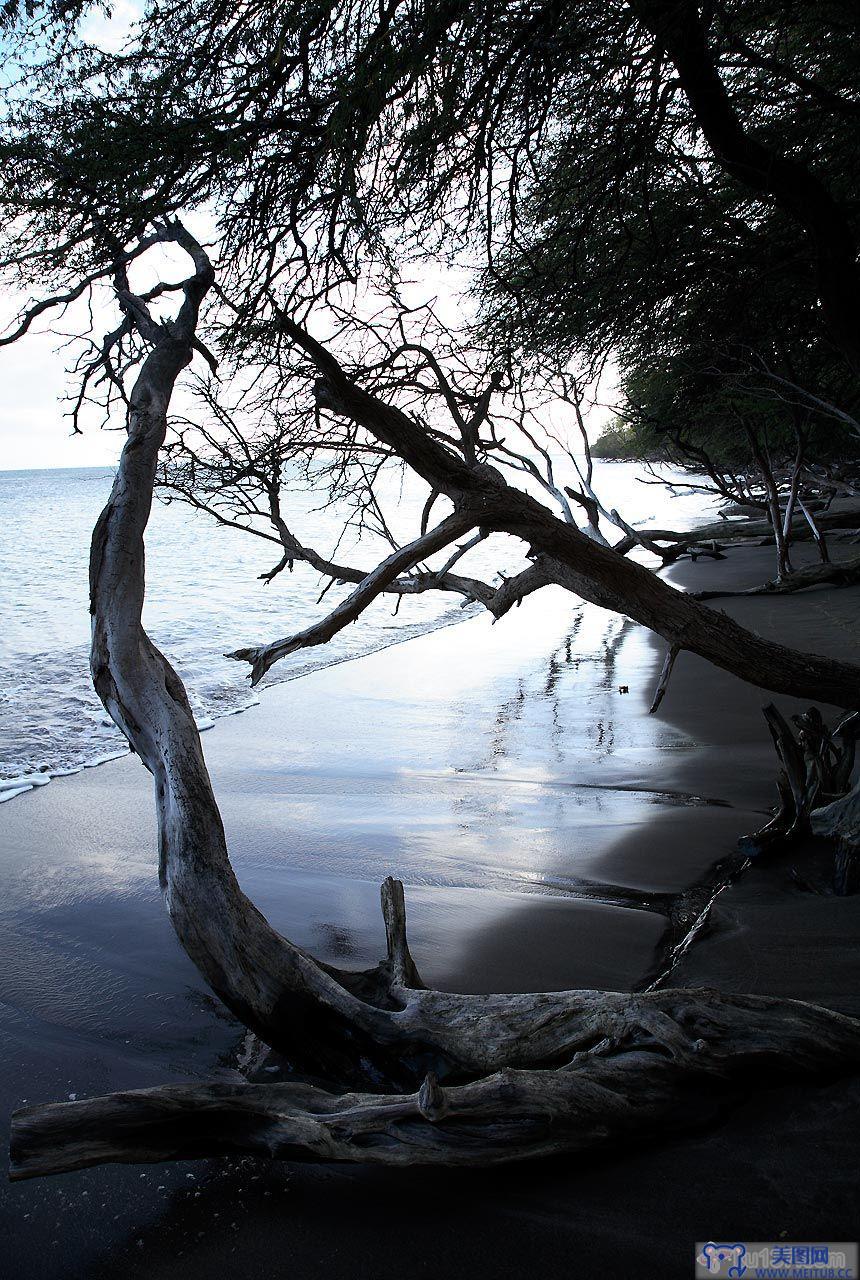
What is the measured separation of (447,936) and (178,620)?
1342 cm

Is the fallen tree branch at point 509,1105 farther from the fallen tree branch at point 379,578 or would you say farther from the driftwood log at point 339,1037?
the fallen tree branch at point 379,578

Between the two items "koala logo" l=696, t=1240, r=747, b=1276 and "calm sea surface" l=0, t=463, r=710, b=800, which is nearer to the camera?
"koala logo" l=696, t=1240, r=747, b=1276

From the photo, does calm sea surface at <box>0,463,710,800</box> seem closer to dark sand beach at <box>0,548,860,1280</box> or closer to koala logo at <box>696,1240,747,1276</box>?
dark sand beach at <box>0,548,860,1280</box>

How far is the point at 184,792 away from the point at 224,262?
208cm

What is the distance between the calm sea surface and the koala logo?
182 inches

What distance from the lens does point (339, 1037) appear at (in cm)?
290

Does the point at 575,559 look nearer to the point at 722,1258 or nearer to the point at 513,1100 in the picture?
the point at 513,1100

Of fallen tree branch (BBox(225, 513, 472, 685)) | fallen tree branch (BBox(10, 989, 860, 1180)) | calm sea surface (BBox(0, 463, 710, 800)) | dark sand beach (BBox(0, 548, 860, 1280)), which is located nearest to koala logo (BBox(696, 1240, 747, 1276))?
dark sand beach (BBox(0, 548, 860, 1280))

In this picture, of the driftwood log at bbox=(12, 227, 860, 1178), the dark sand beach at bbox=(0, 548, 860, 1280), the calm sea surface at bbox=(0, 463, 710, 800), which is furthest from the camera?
the calm sea surface at bbox=(0, 463, 710, 800)

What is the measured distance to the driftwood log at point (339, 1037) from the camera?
2.34m

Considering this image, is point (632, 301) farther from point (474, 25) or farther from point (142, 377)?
point (142, 377)

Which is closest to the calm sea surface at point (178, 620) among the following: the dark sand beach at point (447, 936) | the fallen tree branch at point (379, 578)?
the dark sand beach at point (447, 936)

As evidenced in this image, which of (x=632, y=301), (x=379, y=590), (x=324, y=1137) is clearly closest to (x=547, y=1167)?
(x=324, y=1137)

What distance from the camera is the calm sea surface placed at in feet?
29.5
